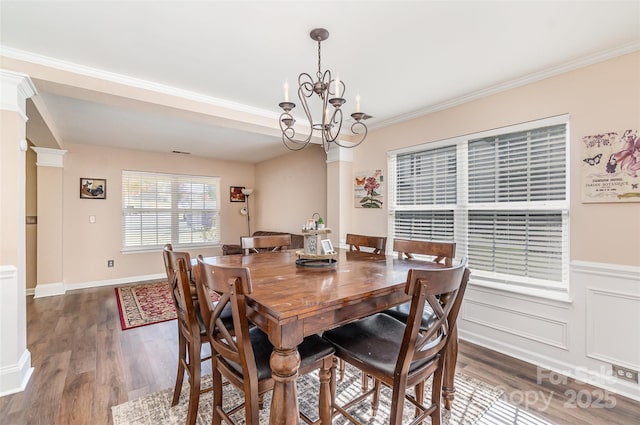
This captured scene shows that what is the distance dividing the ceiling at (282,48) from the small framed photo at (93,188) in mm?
2168

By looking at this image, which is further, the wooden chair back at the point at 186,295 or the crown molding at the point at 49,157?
the crown molding at the point at 49,157

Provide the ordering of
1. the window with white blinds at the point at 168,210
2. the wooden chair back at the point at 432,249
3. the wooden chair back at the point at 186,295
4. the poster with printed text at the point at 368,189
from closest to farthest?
the wooden chair back at the point at 186,295
the wooden chair back at the point at 432,249
the poster with printed text at the point at 368,189
the window with white blinds at the point at 168,210

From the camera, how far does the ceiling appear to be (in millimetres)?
1648

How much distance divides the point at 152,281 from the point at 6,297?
3.49 m

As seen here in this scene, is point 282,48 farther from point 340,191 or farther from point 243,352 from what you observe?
point 340,191

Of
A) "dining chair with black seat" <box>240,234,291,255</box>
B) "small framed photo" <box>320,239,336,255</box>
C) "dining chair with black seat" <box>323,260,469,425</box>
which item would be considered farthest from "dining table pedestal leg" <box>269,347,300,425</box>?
"dining chair with black seat" <box>240,234,291,255</box>

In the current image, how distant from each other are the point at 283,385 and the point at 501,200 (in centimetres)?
252

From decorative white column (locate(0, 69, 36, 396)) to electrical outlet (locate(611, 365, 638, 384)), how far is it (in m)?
4.22

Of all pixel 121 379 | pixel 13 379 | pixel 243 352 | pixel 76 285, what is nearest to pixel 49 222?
pixel 76 285

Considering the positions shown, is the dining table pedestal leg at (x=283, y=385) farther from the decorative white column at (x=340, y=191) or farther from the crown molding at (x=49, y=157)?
the crown molding at (x=49, y=157)

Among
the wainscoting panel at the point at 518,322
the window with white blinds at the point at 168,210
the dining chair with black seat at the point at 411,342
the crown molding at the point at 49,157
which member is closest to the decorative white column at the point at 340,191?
the wainscoting panel at the point at 518,322

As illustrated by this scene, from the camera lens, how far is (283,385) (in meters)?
1.13

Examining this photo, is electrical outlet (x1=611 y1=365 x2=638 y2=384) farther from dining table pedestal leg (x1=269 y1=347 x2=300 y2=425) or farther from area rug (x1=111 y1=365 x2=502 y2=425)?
dining table pedestal leg (x1=269 y1=347 x2=300 y2=425)

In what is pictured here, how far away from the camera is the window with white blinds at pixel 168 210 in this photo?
5.38 metres
